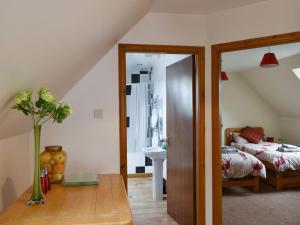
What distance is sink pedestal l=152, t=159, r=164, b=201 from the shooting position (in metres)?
4.04

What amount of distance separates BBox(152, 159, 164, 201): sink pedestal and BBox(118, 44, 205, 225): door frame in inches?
51.5

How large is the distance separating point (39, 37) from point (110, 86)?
5.17 ft

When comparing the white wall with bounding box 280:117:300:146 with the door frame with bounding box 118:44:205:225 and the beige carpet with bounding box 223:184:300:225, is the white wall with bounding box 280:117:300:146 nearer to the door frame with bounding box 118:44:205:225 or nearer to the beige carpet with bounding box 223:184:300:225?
the beige carpet with bounding box 223:184:300:225

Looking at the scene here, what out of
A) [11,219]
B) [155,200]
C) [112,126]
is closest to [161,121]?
[155,200]

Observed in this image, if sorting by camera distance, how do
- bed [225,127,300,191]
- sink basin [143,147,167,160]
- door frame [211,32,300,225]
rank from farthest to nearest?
1. bed [225,127,300,191]
2. sink basin [143,147,167,160]
3. door frame [211,32,300,225]

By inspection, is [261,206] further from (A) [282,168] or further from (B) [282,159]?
(B) [282,159]

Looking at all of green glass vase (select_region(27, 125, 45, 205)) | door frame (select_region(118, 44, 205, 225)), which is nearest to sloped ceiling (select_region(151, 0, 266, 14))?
door frame (select_region(118, 44, 205, 225))

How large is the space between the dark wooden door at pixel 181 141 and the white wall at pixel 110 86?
328 mm

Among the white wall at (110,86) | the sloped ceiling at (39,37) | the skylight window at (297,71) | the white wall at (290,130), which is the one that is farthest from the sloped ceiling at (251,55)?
the sloped ceiling at (39,37)

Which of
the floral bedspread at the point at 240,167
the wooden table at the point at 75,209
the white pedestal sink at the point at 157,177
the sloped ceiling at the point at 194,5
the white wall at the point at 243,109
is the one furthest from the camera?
the white wall at the point at 243,109

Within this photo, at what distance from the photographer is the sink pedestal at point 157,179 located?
404 cm

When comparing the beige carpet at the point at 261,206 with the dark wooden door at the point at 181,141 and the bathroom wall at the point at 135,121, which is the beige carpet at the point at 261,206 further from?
the bathroom wall at the point at 135,121

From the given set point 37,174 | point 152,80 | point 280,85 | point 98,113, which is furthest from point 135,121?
point 37,174

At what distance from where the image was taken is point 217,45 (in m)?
2.62
